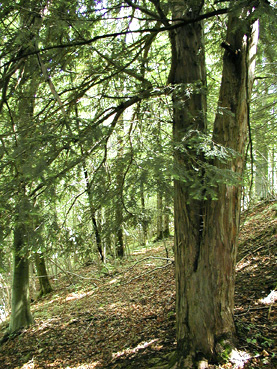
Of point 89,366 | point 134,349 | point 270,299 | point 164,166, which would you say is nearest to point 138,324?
point 134,349

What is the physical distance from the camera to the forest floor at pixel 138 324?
11.8 feet

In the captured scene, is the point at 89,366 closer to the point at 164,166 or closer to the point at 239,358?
the point at 239,358

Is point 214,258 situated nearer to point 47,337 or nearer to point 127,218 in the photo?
point 127,218

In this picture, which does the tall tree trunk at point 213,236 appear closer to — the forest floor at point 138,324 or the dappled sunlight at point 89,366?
the forest floor at point 138,324

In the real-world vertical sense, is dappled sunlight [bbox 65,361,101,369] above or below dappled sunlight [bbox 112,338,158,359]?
below

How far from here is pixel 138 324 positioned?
5.24 metres

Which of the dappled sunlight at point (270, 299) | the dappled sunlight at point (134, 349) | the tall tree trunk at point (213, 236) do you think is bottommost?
the dappled sunlight at point (134, 349)

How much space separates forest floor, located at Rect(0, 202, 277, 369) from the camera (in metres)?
3.59

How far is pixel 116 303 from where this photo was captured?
6777mm

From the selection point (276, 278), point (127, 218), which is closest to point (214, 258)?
point (127, 218)

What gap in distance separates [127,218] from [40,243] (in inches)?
54.7

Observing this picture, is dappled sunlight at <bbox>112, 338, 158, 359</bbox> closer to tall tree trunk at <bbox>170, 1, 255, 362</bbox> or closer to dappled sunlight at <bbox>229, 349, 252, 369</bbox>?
tall tree trunk at <bbox>170, 1, 255, 362</bbox>

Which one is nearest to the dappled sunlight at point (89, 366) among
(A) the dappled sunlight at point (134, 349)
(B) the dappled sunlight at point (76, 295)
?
(A) the dappled sunlight at point (134, 349)

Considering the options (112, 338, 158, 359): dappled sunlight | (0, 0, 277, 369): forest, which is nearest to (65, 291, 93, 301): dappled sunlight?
(0, 0, 277, 369): forest
